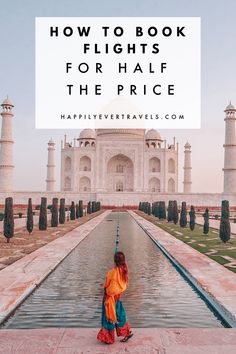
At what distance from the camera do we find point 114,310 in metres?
4.37

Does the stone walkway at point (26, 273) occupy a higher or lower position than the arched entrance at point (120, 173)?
lower

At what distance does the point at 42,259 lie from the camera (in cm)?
1001

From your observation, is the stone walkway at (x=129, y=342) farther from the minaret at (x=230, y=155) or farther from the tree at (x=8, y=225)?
the minaret at (x=230, y=155)

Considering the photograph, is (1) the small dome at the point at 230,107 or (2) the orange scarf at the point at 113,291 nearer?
(2) the orange scarf at the point at 113,291

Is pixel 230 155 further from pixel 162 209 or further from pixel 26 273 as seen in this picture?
pixel 26 273

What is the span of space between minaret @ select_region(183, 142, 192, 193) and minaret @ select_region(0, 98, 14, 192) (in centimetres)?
2218

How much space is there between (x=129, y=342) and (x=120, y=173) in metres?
54.6

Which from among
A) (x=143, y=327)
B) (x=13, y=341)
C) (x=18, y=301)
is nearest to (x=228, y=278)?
(x=143, y=327)

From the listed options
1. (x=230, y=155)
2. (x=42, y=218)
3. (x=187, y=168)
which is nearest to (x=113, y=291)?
(x=42, y=218)

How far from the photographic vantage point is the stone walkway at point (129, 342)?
406cm

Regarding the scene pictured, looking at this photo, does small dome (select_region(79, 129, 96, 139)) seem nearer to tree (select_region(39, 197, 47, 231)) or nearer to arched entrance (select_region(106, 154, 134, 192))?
arched entrance (select_region(106, 154, 134, 192))

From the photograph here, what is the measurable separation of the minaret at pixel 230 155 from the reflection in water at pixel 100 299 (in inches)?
1456

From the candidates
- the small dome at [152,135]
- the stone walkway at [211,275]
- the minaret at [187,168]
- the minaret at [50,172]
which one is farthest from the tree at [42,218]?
the small dome at [152,135]

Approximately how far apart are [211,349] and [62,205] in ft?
67.0
